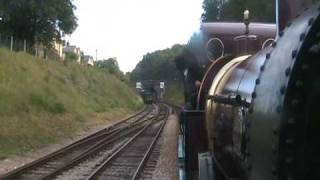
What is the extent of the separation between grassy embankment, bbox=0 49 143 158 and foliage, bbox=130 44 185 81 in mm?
98392

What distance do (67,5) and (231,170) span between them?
6181cm

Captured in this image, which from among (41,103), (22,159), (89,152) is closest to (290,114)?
(22,159)

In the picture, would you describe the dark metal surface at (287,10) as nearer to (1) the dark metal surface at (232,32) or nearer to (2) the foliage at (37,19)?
(1) the dark metal surface at (232,32)

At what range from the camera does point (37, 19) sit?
63.1m

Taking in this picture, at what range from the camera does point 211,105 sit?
6.25 meters

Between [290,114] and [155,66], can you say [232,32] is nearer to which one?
[290,114]

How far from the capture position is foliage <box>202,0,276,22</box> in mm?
53431

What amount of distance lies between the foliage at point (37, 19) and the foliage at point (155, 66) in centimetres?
8975

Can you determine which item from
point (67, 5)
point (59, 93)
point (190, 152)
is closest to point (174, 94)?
point (67, 5)

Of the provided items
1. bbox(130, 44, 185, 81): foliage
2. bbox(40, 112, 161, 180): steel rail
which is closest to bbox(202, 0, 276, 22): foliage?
bbox(40, 112, 161, 180): steel rail

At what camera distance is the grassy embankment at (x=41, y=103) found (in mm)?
26266

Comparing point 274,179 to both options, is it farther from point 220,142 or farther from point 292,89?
point 220,142

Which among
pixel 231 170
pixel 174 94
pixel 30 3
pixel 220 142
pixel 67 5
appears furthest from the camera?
pixel 174 94

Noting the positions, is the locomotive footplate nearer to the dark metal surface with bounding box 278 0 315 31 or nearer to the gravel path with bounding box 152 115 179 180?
the dark metal surface with bounding box 278 0 315 31
